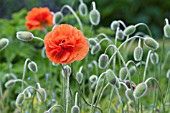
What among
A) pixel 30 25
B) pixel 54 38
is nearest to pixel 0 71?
pixel 30 25

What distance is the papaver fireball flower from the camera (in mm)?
1665

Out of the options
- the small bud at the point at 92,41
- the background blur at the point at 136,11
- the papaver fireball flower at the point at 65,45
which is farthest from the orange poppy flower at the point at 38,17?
the background blur at the point at 136,11

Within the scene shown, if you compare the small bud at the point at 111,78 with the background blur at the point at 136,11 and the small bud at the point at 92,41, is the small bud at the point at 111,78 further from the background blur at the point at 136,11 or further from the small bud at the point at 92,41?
the background blur at the point at 136,11

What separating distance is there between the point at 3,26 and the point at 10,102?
55 cm

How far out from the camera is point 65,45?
1666 mm

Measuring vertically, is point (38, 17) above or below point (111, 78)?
above

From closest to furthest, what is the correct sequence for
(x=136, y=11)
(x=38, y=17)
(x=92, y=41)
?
(x=92, y=41) → (x=38, y=17) → (x=136, y=11)

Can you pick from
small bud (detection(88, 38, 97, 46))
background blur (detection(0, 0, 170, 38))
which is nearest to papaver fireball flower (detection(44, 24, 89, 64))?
small bud (detection(88, 38, 97, 46))

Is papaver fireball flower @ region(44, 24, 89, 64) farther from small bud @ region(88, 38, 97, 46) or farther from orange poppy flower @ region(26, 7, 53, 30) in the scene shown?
orange poppy flower @ region(26, 7, 53, 30)

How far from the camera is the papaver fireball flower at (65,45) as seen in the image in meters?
1.67

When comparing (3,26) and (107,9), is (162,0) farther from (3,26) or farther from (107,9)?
(3,26)

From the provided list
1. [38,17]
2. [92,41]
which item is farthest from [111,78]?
[38,17]

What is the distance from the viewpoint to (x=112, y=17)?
6.43 meters

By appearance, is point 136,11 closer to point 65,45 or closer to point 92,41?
point 92,41
